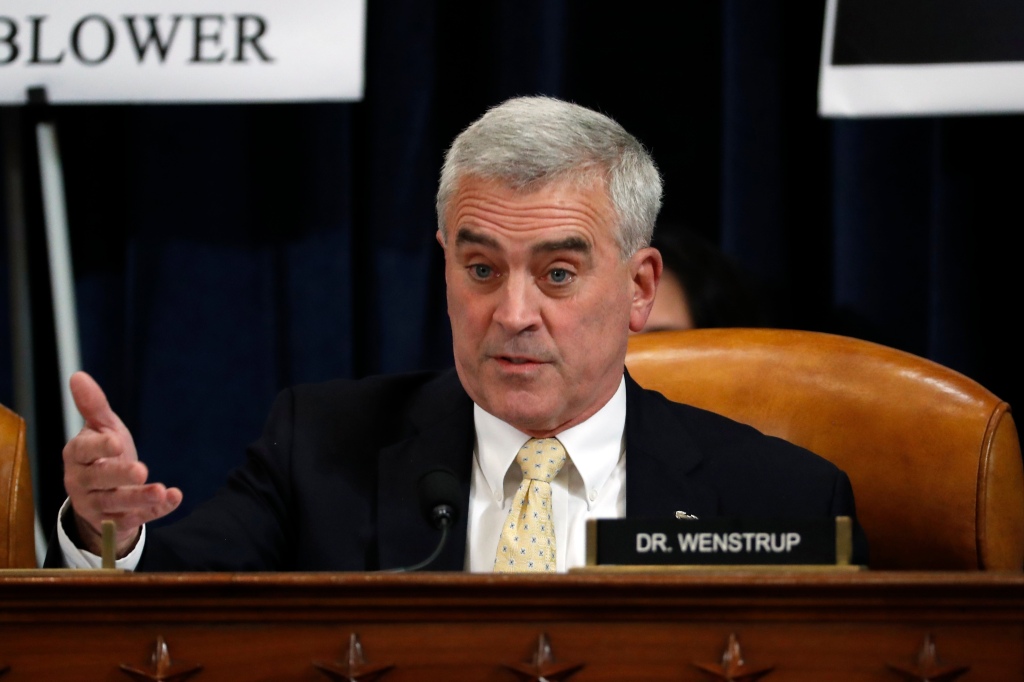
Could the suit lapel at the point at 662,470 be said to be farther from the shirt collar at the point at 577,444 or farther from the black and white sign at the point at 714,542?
the black and white sign at the point at 714,542

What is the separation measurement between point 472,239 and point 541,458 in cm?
30

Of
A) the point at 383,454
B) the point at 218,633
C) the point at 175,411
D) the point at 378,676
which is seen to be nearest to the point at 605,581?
the point at 378,676

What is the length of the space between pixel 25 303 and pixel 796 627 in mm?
2061

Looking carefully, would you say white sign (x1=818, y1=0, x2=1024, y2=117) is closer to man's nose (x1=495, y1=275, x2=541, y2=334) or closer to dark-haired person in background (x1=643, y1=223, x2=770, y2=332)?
dark-haired person in background (x1=643, y1=223, x2=770, y2=332)

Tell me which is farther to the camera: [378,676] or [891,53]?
[891,53]

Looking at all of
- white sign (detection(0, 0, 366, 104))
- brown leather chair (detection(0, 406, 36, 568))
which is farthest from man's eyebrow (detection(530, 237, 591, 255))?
white sign (detection(0, 0, 366, 104))

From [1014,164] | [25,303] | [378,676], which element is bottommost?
[378,676]

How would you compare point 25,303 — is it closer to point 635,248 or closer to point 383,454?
point 383,454

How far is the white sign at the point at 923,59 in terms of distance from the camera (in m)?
2.45

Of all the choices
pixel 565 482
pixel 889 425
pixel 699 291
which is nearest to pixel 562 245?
pixel 565 482

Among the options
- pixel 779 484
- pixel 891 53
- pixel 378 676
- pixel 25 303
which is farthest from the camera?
pixel 25 303

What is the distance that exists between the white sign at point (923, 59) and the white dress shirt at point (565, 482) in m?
1.03

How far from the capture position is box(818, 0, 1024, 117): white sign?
8.04 ft

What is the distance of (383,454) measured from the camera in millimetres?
1785
